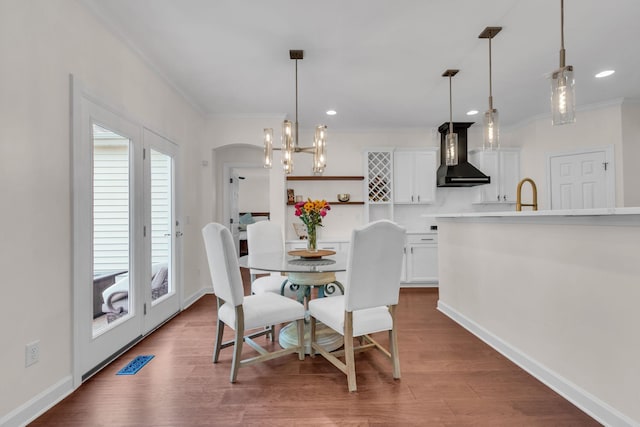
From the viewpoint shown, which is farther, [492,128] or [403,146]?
[403,146]

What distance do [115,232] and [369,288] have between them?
2.04 m

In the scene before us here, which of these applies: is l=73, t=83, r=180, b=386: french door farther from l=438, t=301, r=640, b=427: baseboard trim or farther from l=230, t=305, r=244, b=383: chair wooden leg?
l=438, t=301, r=640, b=427: baseboard trim

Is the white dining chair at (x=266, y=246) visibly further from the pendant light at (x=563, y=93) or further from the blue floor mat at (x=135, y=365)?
the pendant light at (x=563, y=93)

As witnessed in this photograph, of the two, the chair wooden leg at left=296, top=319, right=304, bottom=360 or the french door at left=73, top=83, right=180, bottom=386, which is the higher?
the french door at left=73, top=83, right=180, bottom=386

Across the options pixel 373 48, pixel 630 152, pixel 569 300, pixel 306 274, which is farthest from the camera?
pixel 630 152

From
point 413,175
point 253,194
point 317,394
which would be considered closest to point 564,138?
point 413,175

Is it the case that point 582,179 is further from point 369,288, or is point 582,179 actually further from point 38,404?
point 38,404

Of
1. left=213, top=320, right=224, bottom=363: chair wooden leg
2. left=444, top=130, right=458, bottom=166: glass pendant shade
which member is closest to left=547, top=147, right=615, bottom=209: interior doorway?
left=444, top=130, right=458, bottom=166: glass pendant shade

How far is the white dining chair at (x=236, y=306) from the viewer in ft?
6.64

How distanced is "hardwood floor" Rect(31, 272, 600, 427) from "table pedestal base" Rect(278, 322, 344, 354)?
0.13 m

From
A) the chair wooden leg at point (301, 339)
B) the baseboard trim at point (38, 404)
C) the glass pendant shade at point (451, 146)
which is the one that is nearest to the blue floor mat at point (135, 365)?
the baseboard trim at point (38, 404)

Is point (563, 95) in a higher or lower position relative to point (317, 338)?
higher

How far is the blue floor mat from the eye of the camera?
2184 mm

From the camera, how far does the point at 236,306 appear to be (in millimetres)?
2043
